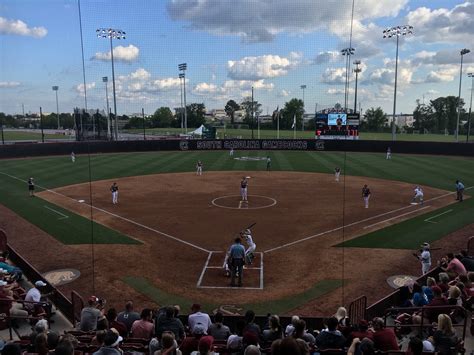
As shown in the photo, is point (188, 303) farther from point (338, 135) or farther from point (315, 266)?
point (338, 135)

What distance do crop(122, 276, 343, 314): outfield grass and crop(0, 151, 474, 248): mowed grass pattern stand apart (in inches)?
190

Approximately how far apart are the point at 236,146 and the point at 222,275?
154 feet

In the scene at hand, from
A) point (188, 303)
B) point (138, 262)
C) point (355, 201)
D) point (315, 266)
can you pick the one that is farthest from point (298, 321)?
point (355, 201)

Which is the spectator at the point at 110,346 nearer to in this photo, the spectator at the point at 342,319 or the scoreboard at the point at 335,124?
the spectator at the point at 342,319

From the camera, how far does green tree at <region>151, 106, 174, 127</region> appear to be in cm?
11575

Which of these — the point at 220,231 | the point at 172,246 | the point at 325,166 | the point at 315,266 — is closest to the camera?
the point at 315,266

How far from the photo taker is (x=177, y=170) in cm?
4122

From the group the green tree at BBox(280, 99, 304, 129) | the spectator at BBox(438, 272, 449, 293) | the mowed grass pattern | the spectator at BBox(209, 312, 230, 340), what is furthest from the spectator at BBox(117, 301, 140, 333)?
the green tree at BBox(280, 99, 304, 129)

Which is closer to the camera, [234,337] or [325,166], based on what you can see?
[234,337]

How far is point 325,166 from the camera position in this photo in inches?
1706

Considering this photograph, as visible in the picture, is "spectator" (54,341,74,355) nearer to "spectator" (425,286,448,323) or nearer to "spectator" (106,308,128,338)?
"spectator" (106,308,128,338)

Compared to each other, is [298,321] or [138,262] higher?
[298,321]

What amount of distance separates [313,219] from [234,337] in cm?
1579

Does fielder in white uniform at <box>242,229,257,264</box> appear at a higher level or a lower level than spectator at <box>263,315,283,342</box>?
lower
